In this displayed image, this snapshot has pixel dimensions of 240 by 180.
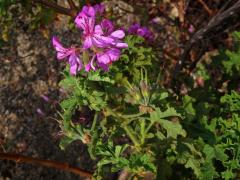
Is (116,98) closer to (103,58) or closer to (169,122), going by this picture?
(169,122)

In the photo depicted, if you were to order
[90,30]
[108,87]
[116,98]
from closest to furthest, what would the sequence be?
[90,30]
[108,87]
[116,98]

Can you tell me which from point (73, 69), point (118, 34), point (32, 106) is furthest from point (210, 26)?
point (32, 106)

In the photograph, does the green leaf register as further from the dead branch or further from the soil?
the soil

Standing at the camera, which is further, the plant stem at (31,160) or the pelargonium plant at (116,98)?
the plant stem at (31,160)

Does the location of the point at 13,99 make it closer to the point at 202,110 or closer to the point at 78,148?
the point at 78,148

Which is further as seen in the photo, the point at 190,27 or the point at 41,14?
the point at 190,27

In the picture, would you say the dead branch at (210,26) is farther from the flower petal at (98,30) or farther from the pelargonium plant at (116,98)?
the flower petal at (98,30)

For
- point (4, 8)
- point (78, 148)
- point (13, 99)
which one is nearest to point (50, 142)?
point (78, 148)

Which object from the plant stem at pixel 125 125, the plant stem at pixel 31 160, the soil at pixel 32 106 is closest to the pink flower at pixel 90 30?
the plant stem at pixel 125 125
